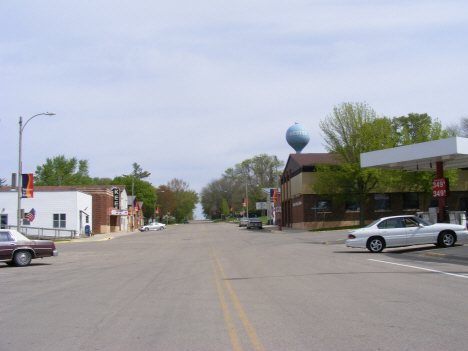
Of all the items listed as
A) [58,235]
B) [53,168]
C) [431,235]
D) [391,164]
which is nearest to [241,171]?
[53,168]

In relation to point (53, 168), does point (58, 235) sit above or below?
below

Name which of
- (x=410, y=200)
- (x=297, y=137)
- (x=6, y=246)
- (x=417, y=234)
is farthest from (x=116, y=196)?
(x=417, y=234)

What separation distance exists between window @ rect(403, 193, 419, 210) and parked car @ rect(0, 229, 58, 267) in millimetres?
40702

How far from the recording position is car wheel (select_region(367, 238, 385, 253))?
1896 cm

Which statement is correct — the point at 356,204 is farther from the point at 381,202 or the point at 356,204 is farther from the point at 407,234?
the point at 407,234

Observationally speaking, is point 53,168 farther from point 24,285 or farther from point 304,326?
point 304,326

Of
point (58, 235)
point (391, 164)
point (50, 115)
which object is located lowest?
point (58, 235)

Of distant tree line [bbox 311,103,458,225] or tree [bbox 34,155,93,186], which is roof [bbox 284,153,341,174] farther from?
tree [bbox 34,155,93,186]

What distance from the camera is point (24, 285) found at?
489 inches

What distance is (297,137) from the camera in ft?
199

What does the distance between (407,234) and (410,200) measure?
33.3 metres

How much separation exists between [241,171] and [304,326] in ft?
364

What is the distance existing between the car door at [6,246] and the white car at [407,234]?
47.2 ft

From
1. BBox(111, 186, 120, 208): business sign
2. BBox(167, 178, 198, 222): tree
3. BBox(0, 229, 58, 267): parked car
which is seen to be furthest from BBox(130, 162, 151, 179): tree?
BBox(0, 229, 58, 267): parked car
